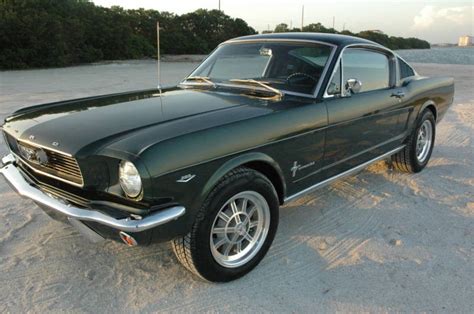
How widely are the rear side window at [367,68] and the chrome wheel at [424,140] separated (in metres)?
1.20

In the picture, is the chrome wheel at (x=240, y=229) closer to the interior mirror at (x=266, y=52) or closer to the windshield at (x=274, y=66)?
the windshield at (x=274, y=66)

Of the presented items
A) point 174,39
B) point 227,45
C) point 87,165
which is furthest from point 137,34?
point 87,165

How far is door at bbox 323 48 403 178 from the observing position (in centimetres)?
358

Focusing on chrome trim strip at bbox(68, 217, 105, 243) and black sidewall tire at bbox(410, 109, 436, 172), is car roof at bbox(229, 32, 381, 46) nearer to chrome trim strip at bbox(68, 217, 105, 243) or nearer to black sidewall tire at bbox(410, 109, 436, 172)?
black sidewall tire at bbox(410, 109, 436, 172)

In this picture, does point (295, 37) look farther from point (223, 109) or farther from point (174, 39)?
point (174, 39)

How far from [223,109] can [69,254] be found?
5.06ft

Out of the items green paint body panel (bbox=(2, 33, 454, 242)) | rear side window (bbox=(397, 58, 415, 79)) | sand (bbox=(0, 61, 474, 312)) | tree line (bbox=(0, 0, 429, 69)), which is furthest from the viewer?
tree line (bbox=(0, 0, 429, 69))

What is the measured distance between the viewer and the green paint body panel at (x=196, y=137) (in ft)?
7.80

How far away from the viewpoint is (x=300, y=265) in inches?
120

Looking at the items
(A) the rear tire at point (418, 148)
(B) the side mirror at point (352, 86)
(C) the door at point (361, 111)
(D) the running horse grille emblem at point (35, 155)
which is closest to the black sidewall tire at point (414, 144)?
(A) the rear tire at point (418, 148)

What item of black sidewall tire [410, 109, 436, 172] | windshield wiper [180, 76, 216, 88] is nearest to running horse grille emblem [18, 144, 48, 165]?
windshield wiper [180, 76, 216, 88]

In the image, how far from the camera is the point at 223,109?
3.04m

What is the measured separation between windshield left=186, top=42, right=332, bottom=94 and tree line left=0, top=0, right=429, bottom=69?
727 inches

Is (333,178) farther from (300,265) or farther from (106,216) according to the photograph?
(106,216)
